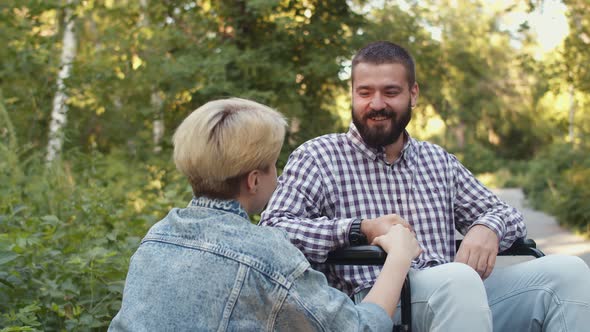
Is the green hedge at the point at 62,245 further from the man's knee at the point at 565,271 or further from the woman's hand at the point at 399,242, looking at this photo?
the man's knee at the point at 565,271

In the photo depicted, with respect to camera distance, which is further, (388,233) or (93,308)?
(93,308)

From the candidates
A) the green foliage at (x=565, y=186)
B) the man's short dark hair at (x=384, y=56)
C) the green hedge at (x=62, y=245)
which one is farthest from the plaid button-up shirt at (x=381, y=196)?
the green foliage at (x=565, y=186)

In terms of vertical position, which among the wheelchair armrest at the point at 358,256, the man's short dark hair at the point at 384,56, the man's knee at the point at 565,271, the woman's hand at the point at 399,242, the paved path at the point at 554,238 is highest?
the man's short dark hair at the point at 384,56

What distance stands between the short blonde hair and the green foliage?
32.3ft

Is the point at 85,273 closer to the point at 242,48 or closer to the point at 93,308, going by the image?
the point at 93,308

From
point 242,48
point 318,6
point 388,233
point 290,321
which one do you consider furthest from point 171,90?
point 290,321

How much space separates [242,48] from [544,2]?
4562mm

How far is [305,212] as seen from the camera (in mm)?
2598

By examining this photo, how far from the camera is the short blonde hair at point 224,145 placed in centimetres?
169

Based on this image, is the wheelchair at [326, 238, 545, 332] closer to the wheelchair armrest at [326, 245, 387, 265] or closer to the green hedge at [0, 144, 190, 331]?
the wheelchair armrest at [326, 245, 387, 265]

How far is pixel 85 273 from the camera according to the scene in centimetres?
321

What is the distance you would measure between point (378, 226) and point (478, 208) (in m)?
0.77

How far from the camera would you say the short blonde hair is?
66.6 inches

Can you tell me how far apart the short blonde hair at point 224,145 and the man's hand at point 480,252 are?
1.08 m
